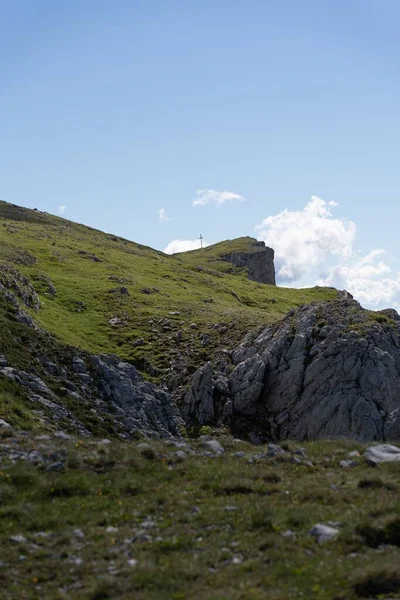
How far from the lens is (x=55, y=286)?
3605 inches

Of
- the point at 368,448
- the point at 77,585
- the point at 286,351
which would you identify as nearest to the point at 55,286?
the point at 286,351

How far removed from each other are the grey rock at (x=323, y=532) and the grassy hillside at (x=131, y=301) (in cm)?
5196

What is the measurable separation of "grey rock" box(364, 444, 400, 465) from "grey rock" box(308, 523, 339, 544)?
6.10 meters

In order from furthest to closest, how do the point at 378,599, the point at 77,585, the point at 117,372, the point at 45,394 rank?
1. the point at 117,372
2. the point at 45,394
3. the point at 77,585
4. the point at 378,599

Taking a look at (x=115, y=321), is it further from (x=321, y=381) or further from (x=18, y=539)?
(x=18, y=539)

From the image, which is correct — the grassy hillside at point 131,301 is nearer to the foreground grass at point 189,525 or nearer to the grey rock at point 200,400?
the grey rock at point 200,400

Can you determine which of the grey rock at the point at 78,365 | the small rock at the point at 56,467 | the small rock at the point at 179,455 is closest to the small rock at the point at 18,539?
the small rock at the point at 56,467

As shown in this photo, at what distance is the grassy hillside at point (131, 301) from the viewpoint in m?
72.6

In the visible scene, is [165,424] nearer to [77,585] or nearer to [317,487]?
[317,487]

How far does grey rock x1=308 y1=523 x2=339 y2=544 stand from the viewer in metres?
14.9

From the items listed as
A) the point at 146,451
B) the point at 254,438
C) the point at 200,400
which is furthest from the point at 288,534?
the point at 200,400

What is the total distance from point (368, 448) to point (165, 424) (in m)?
31.5

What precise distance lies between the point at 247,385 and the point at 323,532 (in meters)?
47.7

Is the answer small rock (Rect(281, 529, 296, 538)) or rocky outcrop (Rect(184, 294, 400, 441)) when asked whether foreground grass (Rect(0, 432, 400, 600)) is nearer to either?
small rock (Rect(281, 529, 296, 538))
